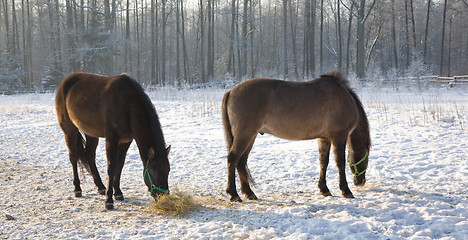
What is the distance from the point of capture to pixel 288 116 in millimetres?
4875

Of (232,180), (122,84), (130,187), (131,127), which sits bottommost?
(130,187)

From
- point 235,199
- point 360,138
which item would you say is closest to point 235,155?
point 235,199

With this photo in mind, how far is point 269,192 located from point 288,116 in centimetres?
147

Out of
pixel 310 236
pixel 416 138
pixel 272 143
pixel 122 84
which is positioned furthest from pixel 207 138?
pixel 310 236

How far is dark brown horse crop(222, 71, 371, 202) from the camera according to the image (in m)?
4.85

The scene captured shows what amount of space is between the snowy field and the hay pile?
0.09m

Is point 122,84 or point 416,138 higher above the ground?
point 122,84

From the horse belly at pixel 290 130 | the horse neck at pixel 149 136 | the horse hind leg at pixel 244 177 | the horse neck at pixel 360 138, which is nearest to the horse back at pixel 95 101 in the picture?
the horse neck at pixel 149 136

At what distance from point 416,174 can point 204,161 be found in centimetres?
442

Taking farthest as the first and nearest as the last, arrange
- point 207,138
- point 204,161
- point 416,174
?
1. point 207,138
2. point 204,161
3. point 416,174

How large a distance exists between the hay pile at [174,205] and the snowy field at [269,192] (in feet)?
0.30

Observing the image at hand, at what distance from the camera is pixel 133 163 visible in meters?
7.82

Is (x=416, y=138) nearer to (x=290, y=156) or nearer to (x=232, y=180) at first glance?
(x=290, y=156)

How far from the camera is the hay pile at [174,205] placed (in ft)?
14.1
